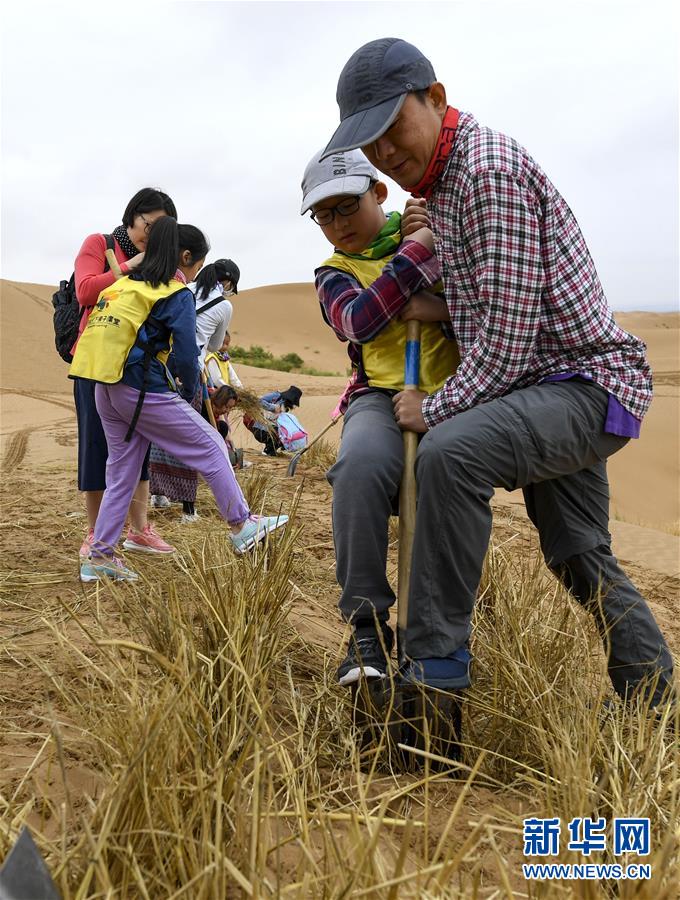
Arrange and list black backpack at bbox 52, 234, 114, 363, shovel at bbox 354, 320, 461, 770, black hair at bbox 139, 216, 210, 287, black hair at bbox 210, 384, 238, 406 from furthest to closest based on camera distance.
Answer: black hair at bbox 210, 384, 238, 406 → black backpack at bbox 52, 234, 114, 363 → black hair at bbox 139, 216, 210, 287 → shovel at bbox 354, 320, 461, 770

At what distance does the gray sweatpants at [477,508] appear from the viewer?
6.94 ft

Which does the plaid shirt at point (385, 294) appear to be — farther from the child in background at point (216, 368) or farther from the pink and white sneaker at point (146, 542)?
the child in background at point (216, 368)

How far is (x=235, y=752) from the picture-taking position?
1.87 metres

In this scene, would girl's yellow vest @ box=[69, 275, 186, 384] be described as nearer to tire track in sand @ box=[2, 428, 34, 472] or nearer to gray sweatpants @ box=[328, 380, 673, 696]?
gray sweatpants @ box=[328, 380, 673, 696]

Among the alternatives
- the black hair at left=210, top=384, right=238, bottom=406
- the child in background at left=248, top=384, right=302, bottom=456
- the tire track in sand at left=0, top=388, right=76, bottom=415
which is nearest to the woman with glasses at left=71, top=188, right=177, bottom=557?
the black hair at left=210, top=384, right=238, bottom=406

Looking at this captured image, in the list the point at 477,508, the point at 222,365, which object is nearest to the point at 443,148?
the point at 477,508

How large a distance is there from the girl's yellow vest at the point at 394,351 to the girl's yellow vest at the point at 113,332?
53.2 inches

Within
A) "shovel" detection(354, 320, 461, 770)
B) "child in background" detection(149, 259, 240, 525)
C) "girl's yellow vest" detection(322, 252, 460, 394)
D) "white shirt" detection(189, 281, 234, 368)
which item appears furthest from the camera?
"white shirt" detection(189, 281, 234, 368)

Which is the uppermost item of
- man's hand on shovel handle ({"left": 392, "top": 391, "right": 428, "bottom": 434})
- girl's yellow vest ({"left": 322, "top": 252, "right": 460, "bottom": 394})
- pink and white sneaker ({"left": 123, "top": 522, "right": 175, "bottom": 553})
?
girl's yellow vest ({"left": 322, "top": 252, "right": 460, "bottom": 394})

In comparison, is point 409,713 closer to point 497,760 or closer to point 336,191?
point 497,760

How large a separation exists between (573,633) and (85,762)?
4.99 feet

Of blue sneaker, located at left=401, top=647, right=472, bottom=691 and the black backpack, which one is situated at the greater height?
the black backpack

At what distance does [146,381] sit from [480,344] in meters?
2.07

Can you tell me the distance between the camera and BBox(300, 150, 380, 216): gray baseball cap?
2533 millimetres
